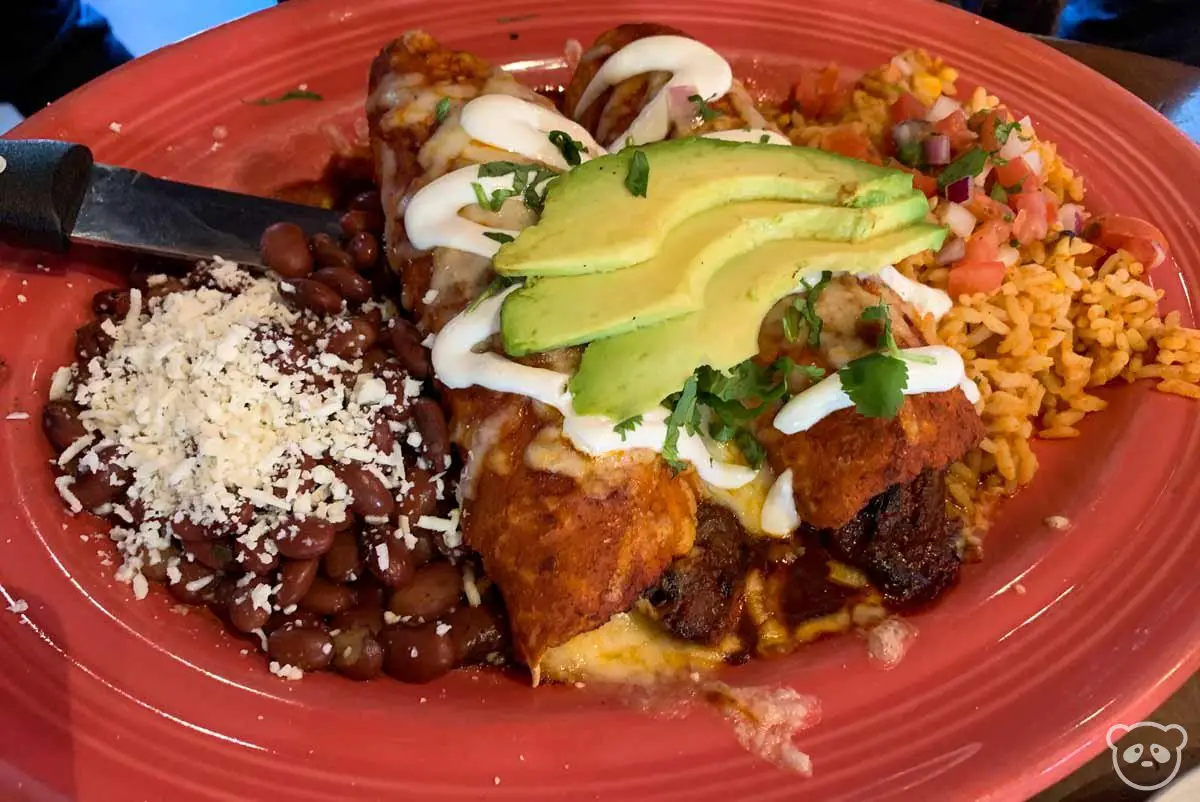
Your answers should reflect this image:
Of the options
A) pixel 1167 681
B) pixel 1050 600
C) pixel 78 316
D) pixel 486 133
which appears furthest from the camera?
pixel 78 316

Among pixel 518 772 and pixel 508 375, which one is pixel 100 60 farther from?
pixel 518 772

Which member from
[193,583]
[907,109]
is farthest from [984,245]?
[193,583]

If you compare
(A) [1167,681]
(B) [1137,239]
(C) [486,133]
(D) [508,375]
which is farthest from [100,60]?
(A) [1167,681]

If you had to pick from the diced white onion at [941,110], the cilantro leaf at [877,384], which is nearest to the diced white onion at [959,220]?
the diced white onion at [941,110]

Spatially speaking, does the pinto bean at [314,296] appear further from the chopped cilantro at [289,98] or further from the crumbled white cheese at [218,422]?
the chopped cilantro at [289,98]

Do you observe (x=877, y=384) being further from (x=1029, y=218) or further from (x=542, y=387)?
(x=1029, y=218)

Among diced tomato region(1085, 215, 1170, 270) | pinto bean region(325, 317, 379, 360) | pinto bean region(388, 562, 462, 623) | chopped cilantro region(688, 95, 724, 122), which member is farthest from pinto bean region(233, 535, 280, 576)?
diced tomato region(1085, 215, 1170, 270)
